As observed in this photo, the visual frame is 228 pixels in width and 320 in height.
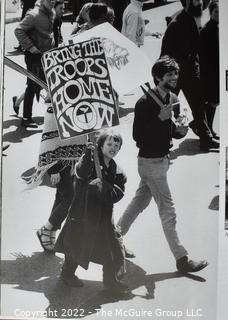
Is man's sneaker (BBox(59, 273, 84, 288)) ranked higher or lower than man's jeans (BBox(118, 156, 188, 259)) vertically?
lower

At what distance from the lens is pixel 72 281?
240 centimetres

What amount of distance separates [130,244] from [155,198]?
31 cm

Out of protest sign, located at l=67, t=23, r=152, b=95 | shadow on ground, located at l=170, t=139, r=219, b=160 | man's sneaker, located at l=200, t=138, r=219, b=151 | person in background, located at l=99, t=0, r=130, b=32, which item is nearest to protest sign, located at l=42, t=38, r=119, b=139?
protest sign, located at l=67, t=23, r=152, b=95

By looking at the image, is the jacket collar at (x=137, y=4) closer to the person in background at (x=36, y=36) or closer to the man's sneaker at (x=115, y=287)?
the person in background at (x=36, y=36)

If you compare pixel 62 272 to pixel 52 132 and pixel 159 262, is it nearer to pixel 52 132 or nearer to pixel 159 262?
pixel 159 262

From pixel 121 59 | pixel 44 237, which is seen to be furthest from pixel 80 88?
pixel 44 237

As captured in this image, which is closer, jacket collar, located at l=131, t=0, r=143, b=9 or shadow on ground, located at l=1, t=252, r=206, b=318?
shadow on ground, located at l=1, t=252, r=206, b=318

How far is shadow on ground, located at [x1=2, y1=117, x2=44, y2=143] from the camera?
2.47 m

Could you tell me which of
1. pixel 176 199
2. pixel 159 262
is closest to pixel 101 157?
pixel 176 199

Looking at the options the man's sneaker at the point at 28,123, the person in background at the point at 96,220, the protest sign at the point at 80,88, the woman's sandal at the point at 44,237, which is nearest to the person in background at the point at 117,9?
the protest sign at the point at 80,88

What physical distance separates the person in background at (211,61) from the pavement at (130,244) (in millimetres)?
141

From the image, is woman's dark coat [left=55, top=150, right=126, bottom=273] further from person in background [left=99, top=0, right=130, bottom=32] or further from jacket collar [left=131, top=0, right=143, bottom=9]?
jacket collar [left=131, top=0, right=143, bottom=9]

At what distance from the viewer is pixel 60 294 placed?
7.89 feet

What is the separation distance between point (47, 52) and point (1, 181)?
82cm
